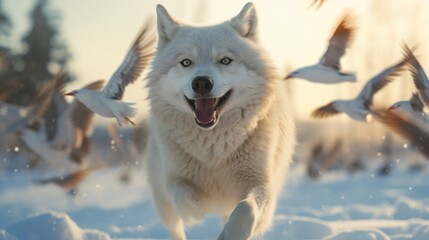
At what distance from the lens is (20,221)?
5785mm

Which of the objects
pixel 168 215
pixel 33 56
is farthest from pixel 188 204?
pixel 33 56

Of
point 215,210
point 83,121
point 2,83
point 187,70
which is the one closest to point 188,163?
point 215,210

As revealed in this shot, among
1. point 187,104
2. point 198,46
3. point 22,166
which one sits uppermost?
point 198,46

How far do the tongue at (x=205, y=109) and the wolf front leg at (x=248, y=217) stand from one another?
1.62ft

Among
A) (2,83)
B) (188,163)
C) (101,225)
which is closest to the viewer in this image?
(188,163)

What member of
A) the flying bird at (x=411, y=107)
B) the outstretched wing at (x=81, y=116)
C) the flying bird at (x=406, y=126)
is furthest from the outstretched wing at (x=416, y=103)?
the outstretched wing at (x=81, y=116)

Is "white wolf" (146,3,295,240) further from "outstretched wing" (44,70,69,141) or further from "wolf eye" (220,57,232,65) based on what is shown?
"outstretched wing" (44,70,69,141)

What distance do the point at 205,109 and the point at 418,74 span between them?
3709 mm

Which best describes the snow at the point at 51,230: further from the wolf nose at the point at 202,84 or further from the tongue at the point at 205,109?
the wolf nose at the point at 202,84

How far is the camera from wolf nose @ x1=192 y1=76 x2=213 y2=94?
10.7 feet

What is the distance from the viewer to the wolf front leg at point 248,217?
3.09 metres

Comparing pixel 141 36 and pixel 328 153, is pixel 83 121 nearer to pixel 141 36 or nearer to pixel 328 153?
pixel 141 36

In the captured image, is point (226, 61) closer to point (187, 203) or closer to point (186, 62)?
point (186, 62)

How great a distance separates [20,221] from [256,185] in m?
3.05
